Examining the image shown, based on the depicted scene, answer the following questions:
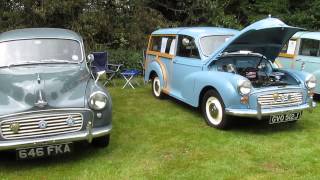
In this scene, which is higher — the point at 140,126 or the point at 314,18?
the point at 314,18

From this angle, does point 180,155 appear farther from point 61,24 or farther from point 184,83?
point 61,24

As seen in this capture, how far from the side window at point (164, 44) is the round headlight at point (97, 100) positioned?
3.58 metres

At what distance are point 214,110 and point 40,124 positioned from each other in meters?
3.02

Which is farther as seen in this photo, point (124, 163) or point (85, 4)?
point (85, 4)

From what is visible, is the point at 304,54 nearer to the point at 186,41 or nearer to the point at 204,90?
the point at 186,41

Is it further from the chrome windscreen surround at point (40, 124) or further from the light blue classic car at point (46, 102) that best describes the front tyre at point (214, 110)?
the chrome windscreen surround at point (40, 124)

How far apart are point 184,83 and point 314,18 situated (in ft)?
A: 32.2

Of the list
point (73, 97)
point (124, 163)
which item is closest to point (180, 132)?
point (124, 163)

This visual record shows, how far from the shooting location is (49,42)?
662 cm

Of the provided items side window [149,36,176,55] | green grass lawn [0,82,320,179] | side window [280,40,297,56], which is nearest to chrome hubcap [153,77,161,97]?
side window [149,36,176,55]

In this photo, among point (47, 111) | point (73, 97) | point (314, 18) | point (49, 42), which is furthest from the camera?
point (314, 18)

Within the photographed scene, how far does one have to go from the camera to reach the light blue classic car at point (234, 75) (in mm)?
6375

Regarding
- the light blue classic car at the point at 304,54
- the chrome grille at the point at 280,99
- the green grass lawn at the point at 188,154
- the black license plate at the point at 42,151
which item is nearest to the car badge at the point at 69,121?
the black license plate at the point at 42,151

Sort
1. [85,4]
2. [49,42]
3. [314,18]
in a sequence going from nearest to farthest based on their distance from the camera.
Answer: [49,42] < [85,4] < [314,18]
